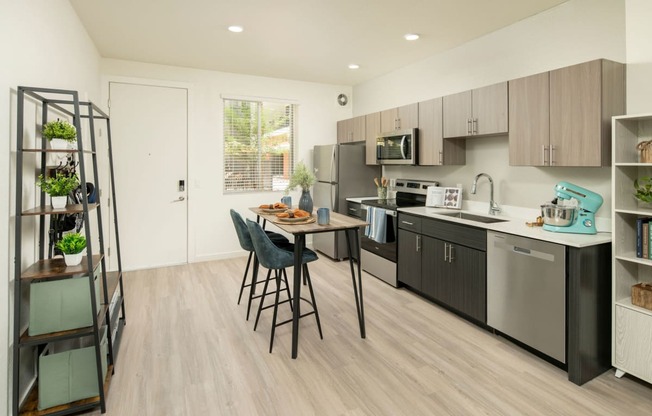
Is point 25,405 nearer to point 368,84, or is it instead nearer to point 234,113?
point 234,113

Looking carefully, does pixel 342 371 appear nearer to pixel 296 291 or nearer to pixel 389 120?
pixel 296 291

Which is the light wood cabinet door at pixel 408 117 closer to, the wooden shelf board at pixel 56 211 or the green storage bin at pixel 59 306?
the wooden shelf board at pixel 56 211

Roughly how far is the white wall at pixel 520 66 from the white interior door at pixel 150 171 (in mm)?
3034

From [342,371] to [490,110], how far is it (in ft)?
8.02

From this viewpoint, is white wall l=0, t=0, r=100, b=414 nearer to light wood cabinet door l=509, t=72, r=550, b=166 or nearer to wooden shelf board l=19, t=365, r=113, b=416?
wooden shelf board l=19, t=365, r=113, b=416

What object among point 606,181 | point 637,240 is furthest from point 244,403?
point 606,181

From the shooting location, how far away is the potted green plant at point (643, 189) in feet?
7.30

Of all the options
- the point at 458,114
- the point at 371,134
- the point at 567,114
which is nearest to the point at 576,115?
the point at 567,114

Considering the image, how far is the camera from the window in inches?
209

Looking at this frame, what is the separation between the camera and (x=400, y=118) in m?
4.37

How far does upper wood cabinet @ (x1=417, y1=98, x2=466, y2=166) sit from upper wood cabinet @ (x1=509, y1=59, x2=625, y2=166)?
789mm

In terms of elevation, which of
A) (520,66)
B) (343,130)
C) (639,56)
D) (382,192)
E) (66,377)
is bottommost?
(66,377)

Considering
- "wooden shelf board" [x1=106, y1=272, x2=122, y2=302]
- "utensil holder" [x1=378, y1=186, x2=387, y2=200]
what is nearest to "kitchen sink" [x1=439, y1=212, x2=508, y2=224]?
"utensil holder" [x1=378, y1=186, x2=387, y2=200]

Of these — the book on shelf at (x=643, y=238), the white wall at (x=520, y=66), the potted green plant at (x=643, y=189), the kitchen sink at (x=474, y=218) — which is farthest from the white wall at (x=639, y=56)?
the kitchen sink at (x=474, y=218)
